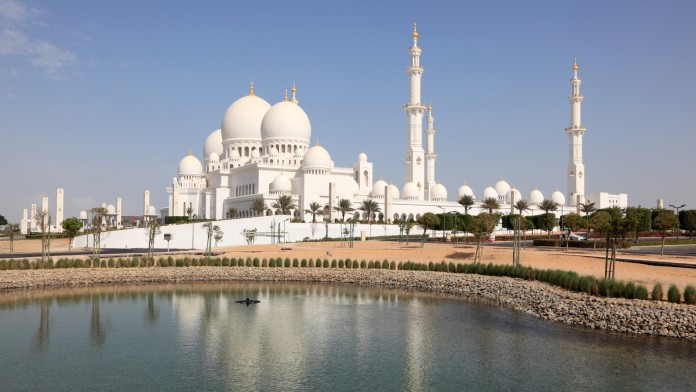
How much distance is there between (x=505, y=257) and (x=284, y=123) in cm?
4667

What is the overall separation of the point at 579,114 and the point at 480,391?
8447 cm

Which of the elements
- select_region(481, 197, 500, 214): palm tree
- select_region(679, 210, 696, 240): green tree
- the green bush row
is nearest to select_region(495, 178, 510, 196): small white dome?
select_region(481, 197, 500, 214): palm tree

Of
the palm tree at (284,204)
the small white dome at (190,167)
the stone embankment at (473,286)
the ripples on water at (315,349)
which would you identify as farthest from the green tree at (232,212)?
the ripples on water at (315,349)

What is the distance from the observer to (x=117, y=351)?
1903 cm

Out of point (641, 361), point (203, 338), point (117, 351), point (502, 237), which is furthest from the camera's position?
point (502, 237)

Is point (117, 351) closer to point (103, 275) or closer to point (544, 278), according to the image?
point (103, 275)

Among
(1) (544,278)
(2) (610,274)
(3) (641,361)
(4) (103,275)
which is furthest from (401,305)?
(4) (103,275)

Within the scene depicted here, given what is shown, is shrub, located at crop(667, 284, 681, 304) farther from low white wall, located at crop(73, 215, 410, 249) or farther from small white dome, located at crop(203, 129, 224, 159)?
small white dome, located at crop(203, 129, 224, 159)

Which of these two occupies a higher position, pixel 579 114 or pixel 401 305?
pixel 579 114

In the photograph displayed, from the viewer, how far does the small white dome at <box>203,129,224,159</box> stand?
304 ft

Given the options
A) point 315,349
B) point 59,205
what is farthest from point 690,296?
point 59,205

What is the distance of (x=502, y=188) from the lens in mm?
102812

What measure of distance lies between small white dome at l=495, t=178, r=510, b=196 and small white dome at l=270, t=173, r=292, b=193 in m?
44.4

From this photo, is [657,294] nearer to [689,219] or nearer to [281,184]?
[689,219]
